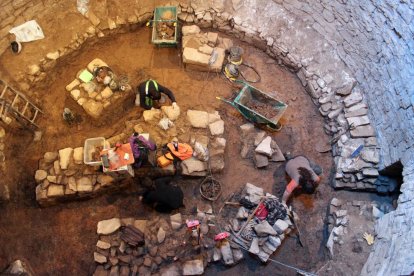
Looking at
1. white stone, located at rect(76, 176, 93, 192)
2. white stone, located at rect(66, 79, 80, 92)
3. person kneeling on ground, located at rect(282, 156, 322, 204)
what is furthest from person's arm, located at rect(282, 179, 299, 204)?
white stone, located at rect(66, 79, 80, 92)

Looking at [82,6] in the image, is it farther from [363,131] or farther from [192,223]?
[363,131]

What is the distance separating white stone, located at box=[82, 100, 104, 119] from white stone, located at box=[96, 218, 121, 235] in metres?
2.32

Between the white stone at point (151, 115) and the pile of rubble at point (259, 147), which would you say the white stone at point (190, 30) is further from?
the pile of rubble at point (259, 147)

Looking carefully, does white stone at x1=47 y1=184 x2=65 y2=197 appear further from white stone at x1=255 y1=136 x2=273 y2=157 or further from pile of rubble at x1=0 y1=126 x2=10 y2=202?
white stone at x1=255 y1=136 x2=273 y2=157

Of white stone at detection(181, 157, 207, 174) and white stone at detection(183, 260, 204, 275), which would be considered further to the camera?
white stone at detection(181, 157, 207, 174)

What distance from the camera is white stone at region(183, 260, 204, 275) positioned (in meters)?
7.02

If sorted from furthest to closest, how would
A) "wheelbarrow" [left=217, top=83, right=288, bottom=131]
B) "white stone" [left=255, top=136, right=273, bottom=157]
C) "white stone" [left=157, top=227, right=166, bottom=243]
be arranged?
"wheelbarrow" [left=217, top=83, right=288, bottom=131] < "white stone" [left=255, top=136, right=273, bottom=157] < "white stone" [left=157, top=227, right=166, bottom=243]

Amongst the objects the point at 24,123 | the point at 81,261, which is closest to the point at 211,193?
the point at 81,261

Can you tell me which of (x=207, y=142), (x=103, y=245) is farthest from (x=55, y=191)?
(x=207, y=142)

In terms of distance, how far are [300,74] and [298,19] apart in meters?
1.28

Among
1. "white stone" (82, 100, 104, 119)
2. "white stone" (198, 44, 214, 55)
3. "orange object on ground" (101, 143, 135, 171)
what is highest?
"white stone" (198, 44, 214, 55)

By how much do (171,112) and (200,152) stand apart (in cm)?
109

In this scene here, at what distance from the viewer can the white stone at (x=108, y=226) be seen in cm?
730

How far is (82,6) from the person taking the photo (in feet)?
29.6
